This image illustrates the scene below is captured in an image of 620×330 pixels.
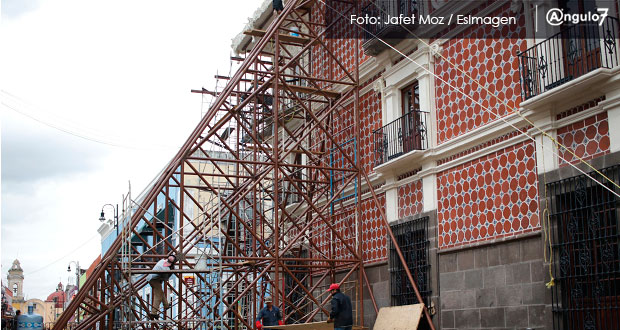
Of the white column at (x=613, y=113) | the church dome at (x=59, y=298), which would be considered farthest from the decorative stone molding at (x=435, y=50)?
the church dome at (x=59, y=298)

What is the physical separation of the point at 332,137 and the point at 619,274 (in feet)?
33.3

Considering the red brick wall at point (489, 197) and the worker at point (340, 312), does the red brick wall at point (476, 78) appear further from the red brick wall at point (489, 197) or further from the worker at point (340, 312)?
the worker at point (340, 312)

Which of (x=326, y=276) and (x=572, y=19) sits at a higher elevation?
(x=572, y=19)

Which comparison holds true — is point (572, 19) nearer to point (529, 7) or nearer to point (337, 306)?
point (529, 7)

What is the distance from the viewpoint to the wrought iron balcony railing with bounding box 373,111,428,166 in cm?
1714

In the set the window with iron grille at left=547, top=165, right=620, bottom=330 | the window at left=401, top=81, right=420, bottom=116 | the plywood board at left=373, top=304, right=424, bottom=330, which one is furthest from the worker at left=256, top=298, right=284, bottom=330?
the window with iron grille at left=547, top=165, right=620, bottom=330

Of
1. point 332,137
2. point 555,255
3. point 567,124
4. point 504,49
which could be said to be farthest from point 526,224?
point 332,137

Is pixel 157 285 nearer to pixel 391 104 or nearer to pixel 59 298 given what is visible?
pixel 391 104

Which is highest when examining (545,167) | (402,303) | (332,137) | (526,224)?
(332,137)

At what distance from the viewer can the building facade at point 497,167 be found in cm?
1221

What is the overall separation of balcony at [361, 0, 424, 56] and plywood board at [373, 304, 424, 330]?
21.2 feet

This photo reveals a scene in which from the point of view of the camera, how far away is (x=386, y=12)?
18641mm

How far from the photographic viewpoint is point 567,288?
41.1 ft

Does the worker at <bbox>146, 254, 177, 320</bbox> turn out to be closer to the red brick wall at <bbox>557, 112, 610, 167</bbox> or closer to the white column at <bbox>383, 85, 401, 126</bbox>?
the white column at <bbox>383, 85, 401, 126</bbox>
